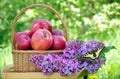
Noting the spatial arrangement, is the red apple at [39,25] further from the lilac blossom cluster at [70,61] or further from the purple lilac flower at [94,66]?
the purple lilac flower at [94,66]

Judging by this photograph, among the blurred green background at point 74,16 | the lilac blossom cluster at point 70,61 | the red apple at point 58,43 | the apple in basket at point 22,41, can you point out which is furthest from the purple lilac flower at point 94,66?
the blurred green background at point 74,16

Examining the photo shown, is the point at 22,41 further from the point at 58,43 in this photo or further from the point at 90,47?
the point at 90,47

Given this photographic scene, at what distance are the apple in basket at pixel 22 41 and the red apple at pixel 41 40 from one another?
0.04 meters

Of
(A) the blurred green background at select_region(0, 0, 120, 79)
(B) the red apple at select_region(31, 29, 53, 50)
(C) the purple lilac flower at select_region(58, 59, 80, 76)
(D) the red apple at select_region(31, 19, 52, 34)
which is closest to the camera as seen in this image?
(C) the purple lilac flower at select_region(58, 59, 80, 76)

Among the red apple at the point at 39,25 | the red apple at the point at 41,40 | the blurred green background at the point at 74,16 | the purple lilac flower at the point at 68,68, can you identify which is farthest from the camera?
the blurred green background at the point at 74,16

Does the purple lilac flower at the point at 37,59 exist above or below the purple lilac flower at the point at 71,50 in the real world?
below

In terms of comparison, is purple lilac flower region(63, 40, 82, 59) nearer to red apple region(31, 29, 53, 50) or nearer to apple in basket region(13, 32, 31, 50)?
red apple region(31, 29, 53, 50)

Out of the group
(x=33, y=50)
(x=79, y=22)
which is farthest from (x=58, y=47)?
(x=79, y=22)

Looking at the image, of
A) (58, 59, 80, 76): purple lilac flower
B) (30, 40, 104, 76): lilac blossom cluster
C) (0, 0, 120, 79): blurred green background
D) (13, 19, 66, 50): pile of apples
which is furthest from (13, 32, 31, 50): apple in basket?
(0, 0, 120, 79): blurred green background

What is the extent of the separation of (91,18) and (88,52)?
4.64 metres

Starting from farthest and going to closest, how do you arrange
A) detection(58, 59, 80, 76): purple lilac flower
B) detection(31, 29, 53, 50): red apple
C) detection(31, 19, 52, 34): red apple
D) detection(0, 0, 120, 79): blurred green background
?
detection(0, 0, 120, 79): blurred green background
detection(31, 19, 52, 34): red apple
detection(31, 29, 53, 50): red apple
detection(58, 59, 80, 76): purple lilac flower

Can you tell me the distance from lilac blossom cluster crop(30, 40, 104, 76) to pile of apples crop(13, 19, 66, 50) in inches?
3.7

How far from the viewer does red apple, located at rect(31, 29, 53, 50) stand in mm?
2449

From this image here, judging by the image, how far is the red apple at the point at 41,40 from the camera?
245cm
